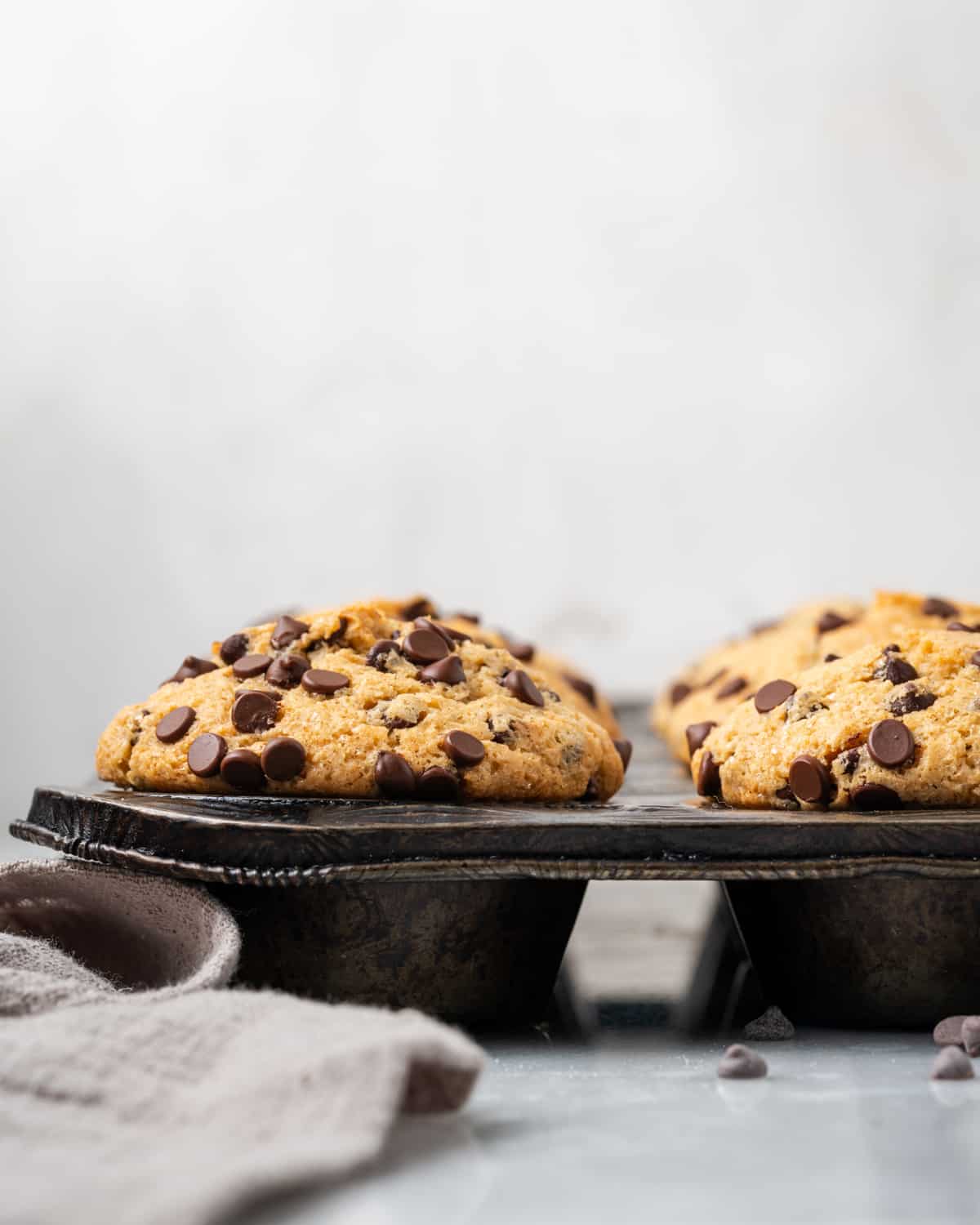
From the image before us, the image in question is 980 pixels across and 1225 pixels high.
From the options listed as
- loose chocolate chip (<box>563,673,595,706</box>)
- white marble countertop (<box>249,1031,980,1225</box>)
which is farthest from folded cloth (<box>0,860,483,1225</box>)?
loose chocolate chip (<box>563,673,595,706</box>)

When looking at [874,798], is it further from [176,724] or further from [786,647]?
[786,647]

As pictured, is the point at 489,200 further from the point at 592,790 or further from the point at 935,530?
the point at 592,790

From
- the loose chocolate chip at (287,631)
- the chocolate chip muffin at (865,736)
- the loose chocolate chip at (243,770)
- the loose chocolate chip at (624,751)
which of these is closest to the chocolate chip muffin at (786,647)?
the loose chocolate chip at (624,751)

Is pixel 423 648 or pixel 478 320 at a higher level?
pixel 478 320

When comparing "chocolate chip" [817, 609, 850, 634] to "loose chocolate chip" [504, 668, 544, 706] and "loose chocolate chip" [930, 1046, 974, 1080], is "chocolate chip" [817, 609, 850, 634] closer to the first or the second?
"loose chocolate chip" [504, 668, 544, 706]

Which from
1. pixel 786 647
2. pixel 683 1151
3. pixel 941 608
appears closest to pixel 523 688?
pixel 683 1151

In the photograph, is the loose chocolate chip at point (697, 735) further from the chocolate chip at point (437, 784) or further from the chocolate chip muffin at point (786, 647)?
the chocolate chip at point (437, 784)
